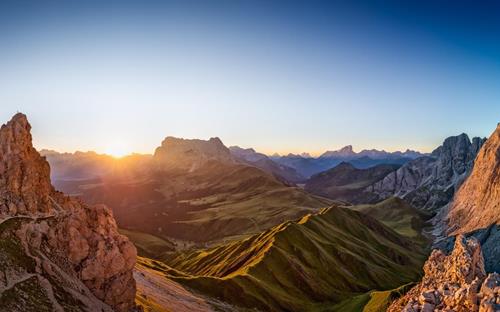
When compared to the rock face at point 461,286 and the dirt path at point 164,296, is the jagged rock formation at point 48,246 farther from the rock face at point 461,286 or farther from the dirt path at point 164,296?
the rock face at point 461,286

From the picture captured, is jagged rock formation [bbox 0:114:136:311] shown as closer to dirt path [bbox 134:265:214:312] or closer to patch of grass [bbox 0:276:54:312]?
patch of grass [bbox 0:276:54:312]

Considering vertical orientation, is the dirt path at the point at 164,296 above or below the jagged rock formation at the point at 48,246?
below

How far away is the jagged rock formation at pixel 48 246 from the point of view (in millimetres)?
67000

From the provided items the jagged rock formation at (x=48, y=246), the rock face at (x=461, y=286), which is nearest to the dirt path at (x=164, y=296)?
the jagged rock formation at (x=48, y=246)

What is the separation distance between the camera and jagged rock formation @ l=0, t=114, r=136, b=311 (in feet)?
220

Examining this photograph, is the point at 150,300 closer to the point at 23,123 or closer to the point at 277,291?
the point at 23,123

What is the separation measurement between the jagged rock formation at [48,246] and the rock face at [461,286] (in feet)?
179

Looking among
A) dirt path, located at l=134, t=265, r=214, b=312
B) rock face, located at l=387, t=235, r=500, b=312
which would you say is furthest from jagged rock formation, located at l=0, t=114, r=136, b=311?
rock face, located at l=387, t=235, r=500, b=312

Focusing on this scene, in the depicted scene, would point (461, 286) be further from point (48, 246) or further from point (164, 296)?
point (164, 296)

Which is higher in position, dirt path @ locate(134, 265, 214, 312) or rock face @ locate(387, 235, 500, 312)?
rock face @ locate(387, 235, 500, 312)

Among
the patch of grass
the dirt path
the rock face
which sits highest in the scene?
the rock face

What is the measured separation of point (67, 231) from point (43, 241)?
571 cm

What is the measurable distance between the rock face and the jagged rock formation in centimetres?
5446

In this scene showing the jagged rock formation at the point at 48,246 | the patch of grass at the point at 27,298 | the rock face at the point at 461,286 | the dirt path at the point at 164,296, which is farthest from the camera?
the dirt path at the point at 164,296
